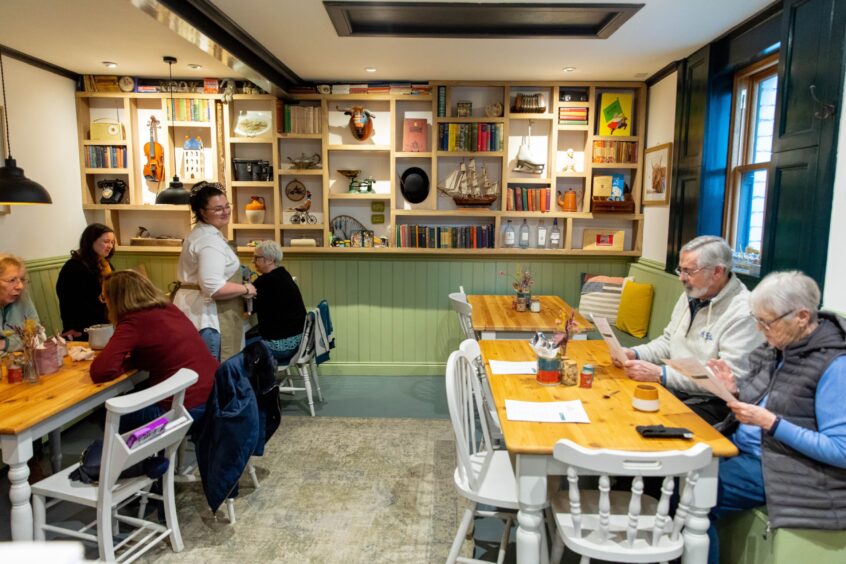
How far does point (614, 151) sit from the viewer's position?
4.82 m

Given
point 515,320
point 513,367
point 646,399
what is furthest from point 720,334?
Answer: point 515,320

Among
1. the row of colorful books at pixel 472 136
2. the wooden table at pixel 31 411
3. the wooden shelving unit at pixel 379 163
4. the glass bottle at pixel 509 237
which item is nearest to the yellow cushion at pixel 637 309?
the wooden shelving unit at pixel 379 163

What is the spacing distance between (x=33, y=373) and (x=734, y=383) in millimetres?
2914

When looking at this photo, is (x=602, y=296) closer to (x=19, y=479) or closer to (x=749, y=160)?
(x=749, y=160)

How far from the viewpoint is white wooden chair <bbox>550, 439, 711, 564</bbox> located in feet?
5.21

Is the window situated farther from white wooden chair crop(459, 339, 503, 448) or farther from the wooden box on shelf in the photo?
white wooden chair crop(459, 339, 503, 448)

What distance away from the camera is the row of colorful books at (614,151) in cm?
481

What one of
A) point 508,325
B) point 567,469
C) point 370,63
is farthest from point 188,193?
point 567,469

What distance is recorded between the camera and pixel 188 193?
4047 millimetres

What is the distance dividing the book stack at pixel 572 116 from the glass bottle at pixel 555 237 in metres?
0.87

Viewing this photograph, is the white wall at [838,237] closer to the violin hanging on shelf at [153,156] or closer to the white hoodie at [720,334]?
the white hoodie at [720,334]

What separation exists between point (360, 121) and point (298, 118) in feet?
1.78

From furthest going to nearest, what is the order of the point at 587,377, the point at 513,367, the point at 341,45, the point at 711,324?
the point at 341,45 → the point at 513,367 → the point at 711,324 → the point at 587,377


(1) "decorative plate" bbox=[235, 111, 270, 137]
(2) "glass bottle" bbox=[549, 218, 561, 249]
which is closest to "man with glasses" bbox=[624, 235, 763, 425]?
(2) "glass bottle" bbox=[549, 218, 561, 249]
